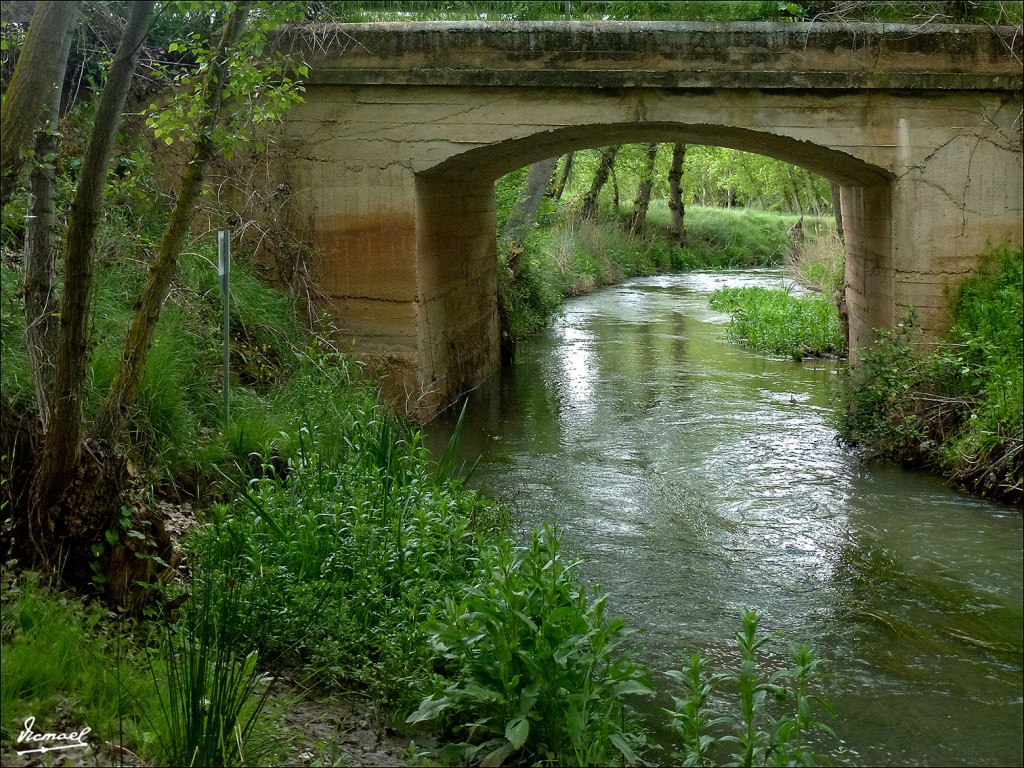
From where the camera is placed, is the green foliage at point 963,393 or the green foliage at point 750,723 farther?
the green foliage at point 963,393

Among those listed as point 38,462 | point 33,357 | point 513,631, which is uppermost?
point 33,357

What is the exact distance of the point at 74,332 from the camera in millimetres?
4504

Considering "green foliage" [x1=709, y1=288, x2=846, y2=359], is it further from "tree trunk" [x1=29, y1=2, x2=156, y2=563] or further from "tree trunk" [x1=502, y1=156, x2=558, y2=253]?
"tree trunk" [x1=29, y1=2, x2=156, y2=563]

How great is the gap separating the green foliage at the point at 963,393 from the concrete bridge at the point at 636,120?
336mm

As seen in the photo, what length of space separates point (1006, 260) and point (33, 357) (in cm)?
739

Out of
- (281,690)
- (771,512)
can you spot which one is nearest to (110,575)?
(281,690)

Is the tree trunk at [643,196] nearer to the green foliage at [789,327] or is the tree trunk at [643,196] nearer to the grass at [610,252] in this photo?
the grass at [610,252]

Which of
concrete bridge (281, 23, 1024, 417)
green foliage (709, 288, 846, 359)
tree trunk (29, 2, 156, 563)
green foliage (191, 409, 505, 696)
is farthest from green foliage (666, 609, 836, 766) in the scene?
green foliage (709, 288, 846, 359)

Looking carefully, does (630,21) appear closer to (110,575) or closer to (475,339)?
(475,339)

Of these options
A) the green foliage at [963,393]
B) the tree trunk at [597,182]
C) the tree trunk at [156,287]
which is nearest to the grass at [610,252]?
the tree trunk at [597,182]

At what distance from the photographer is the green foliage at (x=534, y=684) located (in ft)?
12.8

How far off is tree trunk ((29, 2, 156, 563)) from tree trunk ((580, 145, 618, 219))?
72.6 feet

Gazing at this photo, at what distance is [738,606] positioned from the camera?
582 centimetres

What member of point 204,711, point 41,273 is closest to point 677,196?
point 41,273
